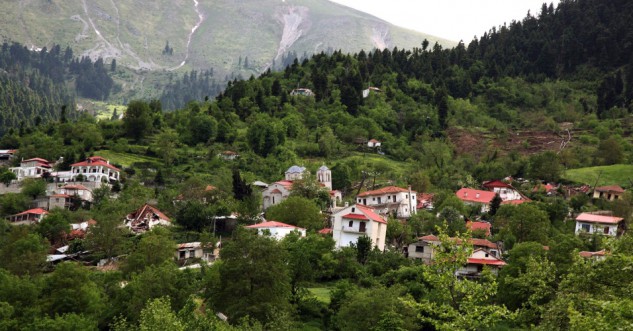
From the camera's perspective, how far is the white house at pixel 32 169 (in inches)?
3282

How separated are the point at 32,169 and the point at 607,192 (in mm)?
68922

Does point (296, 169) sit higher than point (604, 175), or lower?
lower

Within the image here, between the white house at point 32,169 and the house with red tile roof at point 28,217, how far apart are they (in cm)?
1401

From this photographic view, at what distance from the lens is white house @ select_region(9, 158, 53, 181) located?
274 feet

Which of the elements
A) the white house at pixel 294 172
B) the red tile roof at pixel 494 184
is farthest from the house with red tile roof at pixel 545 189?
the white house at pixel 294 172

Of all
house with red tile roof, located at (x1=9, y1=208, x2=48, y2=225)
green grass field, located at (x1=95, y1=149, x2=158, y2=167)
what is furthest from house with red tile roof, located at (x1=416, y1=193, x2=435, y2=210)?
house with red tile roof, located at (x1=9, y1=208, x2=48, y2=225)

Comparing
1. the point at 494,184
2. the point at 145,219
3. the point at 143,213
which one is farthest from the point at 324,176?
the point at 145,219

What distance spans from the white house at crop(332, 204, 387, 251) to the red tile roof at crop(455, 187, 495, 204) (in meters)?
20.4

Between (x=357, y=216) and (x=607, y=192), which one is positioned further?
(x=607, y=192)

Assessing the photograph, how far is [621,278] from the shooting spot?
22.7 metres

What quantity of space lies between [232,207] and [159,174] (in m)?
19.0

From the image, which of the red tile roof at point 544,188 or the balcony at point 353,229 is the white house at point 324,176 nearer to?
the balcony at point 353,229

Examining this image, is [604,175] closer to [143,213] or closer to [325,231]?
[325,231]

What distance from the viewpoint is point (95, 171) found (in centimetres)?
8225
